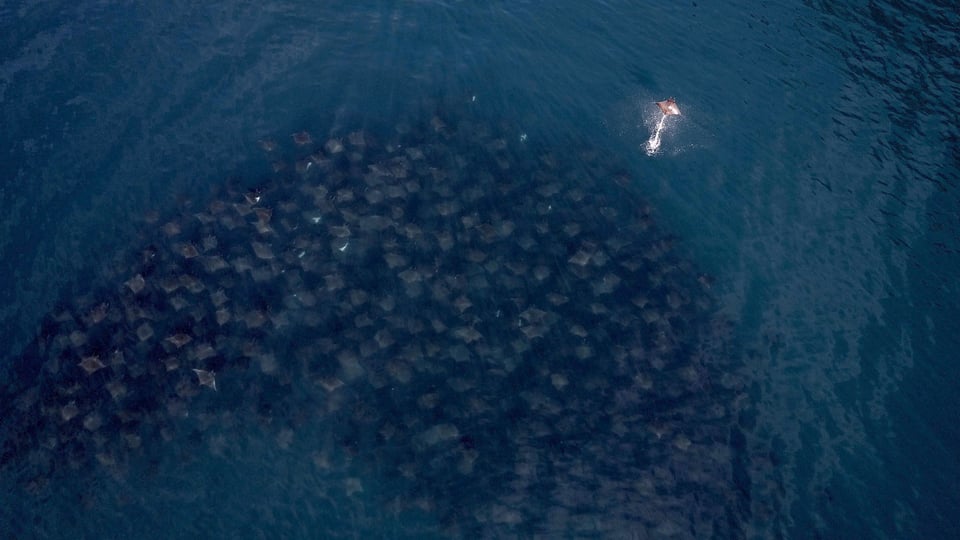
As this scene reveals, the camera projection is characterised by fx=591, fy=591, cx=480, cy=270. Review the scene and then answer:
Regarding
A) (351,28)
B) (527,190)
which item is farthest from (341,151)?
(351,28)

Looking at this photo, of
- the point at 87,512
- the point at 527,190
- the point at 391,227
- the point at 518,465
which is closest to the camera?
the point at 87,512

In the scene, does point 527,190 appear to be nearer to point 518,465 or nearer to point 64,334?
point 518,465

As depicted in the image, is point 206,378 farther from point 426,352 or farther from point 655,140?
point 655,140

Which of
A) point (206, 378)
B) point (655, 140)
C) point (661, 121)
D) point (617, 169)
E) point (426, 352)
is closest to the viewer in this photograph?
point (206, 378)

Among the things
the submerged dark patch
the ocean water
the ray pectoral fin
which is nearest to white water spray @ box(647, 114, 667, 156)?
the ocean water

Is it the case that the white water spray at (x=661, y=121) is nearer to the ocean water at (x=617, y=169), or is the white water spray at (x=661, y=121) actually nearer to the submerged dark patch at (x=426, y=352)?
the ocean water at (x=617, y=169)

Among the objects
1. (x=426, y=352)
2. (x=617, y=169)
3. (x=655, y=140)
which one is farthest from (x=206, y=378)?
(x=655, y=140)
